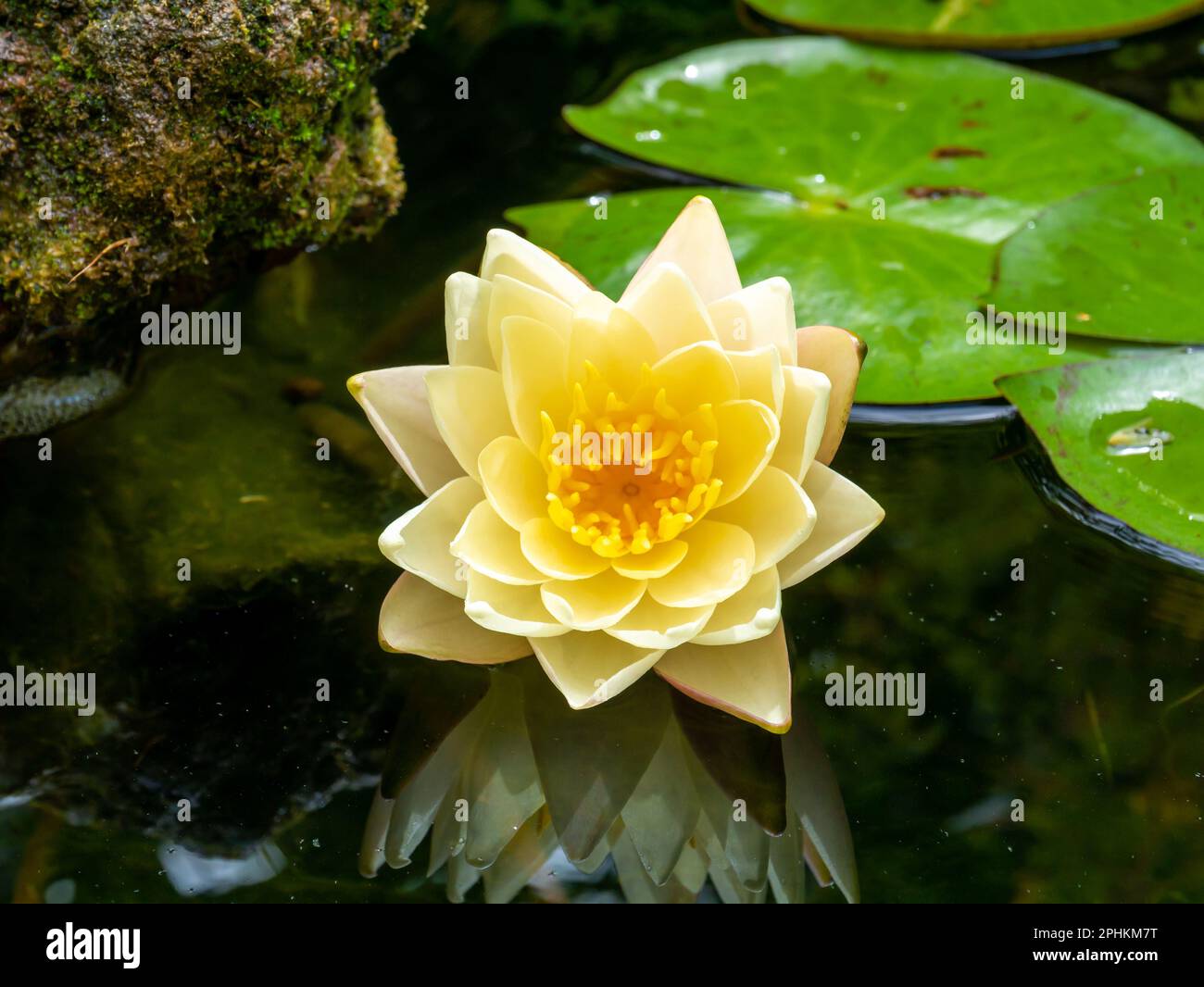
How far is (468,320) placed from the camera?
1464 mm

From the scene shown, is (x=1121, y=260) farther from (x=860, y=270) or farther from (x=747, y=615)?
(x=747, y=615)

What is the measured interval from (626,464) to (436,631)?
1.12 ft

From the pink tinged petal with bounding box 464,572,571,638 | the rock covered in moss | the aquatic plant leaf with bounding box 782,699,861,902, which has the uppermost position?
the rock covered in moss

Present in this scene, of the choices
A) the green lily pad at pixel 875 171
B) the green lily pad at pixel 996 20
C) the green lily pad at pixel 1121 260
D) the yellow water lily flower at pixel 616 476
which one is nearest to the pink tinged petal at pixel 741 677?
the yellow water lily flower at pixel 616 476

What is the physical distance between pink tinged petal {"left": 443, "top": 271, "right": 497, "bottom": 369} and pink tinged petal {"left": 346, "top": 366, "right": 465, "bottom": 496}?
0.23 ft

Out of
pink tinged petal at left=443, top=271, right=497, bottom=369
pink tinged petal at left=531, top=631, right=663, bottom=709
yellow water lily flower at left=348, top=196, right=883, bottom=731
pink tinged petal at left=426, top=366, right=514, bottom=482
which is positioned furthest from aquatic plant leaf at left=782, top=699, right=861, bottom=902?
pink tinged petal at left=443, top=271, right=497, bottom=369

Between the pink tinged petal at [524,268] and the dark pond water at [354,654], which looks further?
the pink tinged petal at [524,268]

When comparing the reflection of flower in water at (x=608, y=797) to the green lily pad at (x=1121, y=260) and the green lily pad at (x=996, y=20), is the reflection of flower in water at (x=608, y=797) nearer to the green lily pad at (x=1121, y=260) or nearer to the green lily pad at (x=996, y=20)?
the green lily pad at (x=1121, y=260)

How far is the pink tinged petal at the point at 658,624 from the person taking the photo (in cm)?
129

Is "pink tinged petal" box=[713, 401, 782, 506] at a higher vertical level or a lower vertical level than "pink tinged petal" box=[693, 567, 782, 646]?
higher

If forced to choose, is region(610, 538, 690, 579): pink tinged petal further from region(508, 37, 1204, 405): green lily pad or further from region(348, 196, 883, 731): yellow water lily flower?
region(508, 37, 1204, 405): green lily pad

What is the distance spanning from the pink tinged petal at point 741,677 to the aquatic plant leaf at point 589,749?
0.08m

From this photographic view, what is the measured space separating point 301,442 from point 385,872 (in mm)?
823

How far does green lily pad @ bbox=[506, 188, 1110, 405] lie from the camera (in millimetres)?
1854
